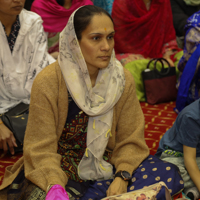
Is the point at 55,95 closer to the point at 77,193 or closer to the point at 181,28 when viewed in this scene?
the point at 77,193

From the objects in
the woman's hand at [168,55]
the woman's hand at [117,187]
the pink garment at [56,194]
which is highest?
the pink garment at [56,194]

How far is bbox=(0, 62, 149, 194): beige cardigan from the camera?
143 cm

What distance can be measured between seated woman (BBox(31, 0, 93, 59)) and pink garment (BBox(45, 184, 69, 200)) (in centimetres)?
216

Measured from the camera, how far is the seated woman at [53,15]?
332 cm

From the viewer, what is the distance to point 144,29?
150 inches

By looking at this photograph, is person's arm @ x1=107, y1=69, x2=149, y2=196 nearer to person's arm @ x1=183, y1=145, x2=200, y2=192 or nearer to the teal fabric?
person's arm @ x1=183, y1=145, x2=200, y2=192

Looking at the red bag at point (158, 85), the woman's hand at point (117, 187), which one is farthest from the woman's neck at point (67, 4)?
the woman's hand at point (117, 187)

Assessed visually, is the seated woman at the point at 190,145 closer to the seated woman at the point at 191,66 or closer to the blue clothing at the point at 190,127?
the blue clothing at the point at 190,127

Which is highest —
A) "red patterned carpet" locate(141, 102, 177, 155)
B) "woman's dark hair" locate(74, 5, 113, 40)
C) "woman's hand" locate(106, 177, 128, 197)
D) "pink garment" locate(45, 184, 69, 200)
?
"woman's dark hair" locate(74, 5, 113, 40)

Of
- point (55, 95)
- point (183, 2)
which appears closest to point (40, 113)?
point (55, 95)

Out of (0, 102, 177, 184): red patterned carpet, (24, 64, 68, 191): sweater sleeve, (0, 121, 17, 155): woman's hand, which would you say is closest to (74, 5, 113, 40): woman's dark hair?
(24, 64, 68, 191): sweater sleeve

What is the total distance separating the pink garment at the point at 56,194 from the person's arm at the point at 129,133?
0.37m

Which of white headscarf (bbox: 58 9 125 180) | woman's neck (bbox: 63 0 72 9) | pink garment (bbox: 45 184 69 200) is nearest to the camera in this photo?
pink garment (bbox: 45 184 69 200)

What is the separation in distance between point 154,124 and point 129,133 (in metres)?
1.20
